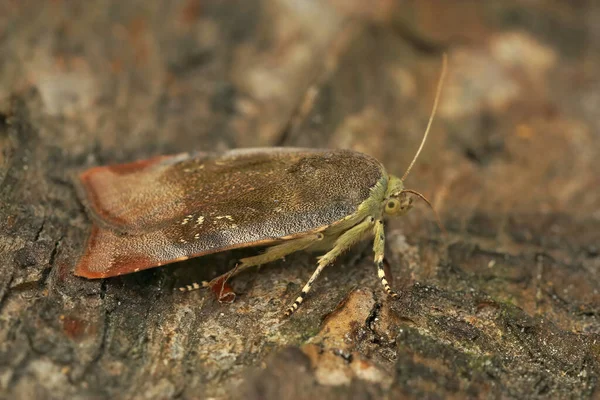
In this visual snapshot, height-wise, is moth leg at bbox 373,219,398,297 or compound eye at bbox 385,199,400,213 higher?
compound eye at bbox 385,199,400,213

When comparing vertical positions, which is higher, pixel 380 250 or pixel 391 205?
Result: pixel 391 205

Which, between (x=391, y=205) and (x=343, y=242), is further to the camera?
(x=391, y=205)

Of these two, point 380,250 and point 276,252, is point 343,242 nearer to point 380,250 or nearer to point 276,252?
point 380,250

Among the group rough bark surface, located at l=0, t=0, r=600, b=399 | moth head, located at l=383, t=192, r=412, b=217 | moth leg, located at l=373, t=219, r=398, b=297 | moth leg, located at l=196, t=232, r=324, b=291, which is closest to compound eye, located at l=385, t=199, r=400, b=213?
moth head, located at l=383, t=192, r=412, b=217

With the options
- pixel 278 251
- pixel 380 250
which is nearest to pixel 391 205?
pixel 380 250

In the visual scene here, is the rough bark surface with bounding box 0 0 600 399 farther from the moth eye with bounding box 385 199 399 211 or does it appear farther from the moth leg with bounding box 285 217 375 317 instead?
the moth eye with bounding box 385 199 399 211

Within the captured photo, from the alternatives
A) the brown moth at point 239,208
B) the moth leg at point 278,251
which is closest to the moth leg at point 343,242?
the brown moth at point 239,208

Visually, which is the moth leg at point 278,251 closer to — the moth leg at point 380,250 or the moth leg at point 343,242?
the moth leg at point 343,242
